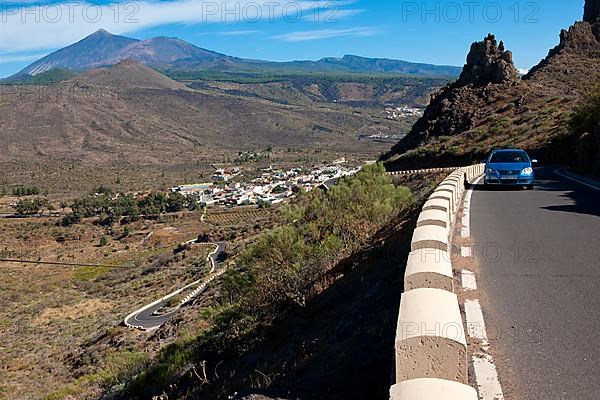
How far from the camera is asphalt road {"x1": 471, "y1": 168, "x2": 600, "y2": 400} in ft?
13.0

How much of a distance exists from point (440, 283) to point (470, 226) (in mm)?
6298

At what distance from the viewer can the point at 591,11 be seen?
64.6 meters

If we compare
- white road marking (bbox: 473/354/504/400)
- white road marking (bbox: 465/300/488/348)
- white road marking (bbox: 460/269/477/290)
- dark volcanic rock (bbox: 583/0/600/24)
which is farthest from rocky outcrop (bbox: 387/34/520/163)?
white road marking (bbox: 473/354/504/400)

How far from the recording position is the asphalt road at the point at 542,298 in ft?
13.0

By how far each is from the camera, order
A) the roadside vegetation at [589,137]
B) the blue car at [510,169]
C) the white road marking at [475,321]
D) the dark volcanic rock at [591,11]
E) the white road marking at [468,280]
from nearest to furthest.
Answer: the white road marking at [475,321] → the white road marking at [468,280] → the blue car at [510,169] → the roadside vegetation at [589,137] → the dark volcanic rock at [591,11]

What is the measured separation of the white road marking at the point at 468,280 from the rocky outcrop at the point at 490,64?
51419 mm

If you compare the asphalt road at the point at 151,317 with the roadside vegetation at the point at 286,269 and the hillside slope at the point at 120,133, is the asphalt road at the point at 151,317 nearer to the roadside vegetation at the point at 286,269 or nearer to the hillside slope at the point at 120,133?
the roadside vegetation at the point at 286,269

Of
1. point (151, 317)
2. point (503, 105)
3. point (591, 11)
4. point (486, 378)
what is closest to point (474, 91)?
point (503, 105)

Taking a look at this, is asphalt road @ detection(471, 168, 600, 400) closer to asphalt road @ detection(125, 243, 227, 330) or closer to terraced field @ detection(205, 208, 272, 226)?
asphalt road @ detection(125, 243, 227, 330)

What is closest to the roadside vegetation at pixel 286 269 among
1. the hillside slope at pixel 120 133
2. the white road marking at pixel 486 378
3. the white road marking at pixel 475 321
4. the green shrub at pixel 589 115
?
the white road marking at pixel 475 321

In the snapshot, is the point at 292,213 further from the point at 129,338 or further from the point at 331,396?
the point at 331,396

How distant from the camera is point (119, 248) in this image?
223 ft

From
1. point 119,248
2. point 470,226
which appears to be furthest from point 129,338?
point 119,248

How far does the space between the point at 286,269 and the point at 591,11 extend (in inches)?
2659
